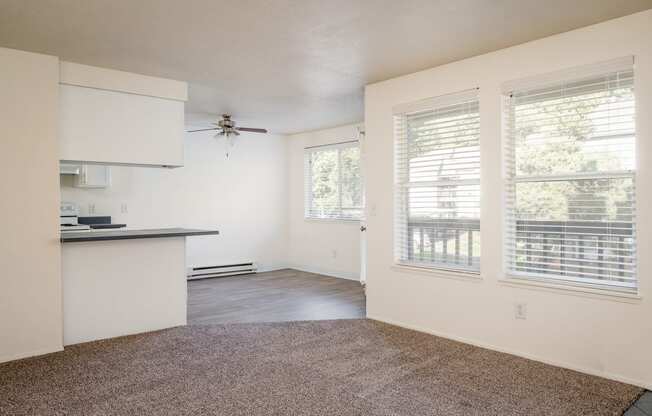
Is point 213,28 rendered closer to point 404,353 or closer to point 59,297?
point 59,297

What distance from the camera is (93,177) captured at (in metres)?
5.61

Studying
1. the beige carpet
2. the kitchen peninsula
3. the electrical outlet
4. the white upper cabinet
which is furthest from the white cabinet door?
the electrical outlet

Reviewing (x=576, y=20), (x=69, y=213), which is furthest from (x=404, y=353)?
(x=69, y=213)

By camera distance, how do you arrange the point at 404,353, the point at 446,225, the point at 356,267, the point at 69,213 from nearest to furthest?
1. the point at 404,353
2. the point at 446,225
3. the point at 69,213
4. the point at 356,267

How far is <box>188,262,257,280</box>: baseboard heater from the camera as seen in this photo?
271 inches

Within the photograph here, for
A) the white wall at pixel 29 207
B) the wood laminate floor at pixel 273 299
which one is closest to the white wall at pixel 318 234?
the wood laminate floor at pixel 273 299

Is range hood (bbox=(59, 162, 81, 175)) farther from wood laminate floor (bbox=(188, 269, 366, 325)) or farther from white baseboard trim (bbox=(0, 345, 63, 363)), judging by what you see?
white baseboard trim (bbox=(0, 345, 63, 363))

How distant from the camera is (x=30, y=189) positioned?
3504 mm

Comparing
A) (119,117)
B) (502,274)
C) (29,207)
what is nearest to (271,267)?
(119,117)

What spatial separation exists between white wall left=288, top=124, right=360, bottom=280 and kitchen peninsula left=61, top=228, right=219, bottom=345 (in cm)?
313

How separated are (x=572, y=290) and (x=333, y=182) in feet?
14.9

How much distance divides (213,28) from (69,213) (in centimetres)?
370

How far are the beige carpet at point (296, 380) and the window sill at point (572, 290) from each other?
55cm

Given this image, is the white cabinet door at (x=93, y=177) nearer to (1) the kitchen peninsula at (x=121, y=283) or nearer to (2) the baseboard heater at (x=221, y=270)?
(1) the kitchen peninsula at (x=121, y=283)
